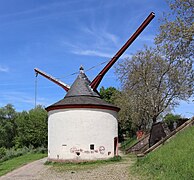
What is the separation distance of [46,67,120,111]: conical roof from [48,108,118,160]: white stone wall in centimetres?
39

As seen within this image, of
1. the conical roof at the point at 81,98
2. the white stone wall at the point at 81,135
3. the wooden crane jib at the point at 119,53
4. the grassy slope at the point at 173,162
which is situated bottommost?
the grassy slope at the point at 173,162

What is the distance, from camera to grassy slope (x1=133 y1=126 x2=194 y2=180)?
11664 millimetres

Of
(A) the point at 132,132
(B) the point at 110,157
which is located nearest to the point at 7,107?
(A) the point at 132,132

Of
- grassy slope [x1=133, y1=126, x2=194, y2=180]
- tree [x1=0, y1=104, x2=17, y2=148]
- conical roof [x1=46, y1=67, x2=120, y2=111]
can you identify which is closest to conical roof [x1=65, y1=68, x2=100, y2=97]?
conical roof [x1=46, y1=67, x2=120, y2=111]

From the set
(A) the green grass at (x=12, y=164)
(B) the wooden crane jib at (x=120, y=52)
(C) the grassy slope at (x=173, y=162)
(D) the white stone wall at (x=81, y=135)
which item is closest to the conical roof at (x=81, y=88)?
(B) the wooden crane jib at (x=120, y=52)

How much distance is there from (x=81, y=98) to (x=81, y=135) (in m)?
2.98

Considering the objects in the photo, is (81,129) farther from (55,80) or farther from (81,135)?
(55,80)

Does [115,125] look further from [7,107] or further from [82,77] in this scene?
[7,107]

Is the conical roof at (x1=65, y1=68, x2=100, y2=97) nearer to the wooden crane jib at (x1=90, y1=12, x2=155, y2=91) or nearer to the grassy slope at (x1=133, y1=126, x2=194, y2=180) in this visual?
the wooden crane jib at (x1=90, y1=12, x2=155, y2=91)

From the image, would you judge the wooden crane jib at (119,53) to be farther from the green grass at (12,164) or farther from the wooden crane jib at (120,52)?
the green grass at (12,164)

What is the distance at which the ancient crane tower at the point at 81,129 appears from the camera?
23.0m

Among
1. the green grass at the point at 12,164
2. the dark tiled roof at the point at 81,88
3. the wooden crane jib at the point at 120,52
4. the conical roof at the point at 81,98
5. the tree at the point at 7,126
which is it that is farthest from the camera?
the tree at the point at 7,126

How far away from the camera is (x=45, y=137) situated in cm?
5584

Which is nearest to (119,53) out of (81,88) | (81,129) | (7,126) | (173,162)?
(81,88)
